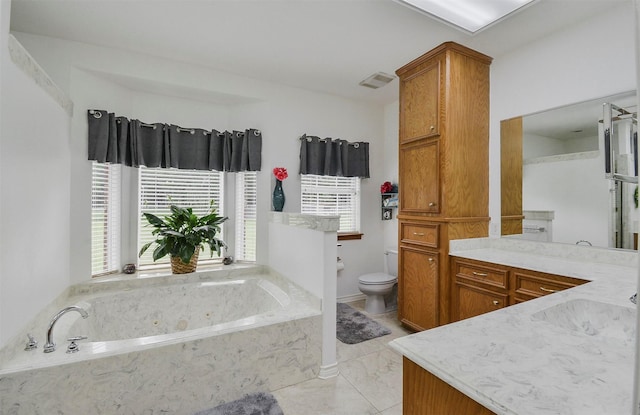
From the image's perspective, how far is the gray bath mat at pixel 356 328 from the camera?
270 centimetres

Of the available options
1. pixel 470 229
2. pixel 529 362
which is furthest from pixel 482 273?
pixel 529 362

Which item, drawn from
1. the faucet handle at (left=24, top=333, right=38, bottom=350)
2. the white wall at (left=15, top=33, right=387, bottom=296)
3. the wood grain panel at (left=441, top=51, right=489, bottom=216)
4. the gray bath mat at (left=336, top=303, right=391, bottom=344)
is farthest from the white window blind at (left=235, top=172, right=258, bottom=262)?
the wood grain panel at (left=441, top=51, right=489, bottom=216)

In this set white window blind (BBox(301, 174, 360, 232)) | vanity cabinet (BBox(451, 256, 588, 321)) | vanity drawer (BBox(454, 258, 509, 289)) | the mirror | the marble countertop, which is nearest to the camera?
the marble countertop

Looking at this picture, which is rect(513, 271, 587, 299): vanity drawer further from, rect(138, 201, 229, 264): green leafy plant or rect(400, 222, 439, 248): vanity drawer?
rect(138, 201, 229, 264): green leafy plant

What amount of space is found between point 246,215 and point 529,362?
9.86 ft

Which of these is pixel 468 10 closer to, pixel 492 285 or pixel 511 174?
pixel 511 174

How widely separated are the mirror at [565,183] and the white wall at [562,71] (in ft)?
0.23

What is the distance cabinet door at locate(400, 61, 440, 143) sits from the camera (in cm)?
245

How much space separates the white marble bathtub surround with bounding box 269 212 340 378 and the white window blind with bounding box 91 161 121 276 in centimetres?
175

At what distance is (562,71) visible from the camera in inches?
88.0

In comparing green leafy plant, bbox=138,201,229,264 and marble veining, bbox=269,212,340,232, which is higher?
marble veining, bbox=269,212,340,232

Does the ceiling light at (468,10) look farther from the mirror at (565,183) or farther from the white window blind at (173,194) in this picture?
the white window blind at (173,194)

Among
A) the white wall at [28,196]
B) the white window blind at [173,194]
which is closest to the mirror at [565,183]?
the white window blind at [173,194]

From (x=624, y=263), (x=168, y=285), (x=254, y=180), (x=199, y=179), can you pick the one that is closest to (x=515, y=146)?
(x=624, y=263)
